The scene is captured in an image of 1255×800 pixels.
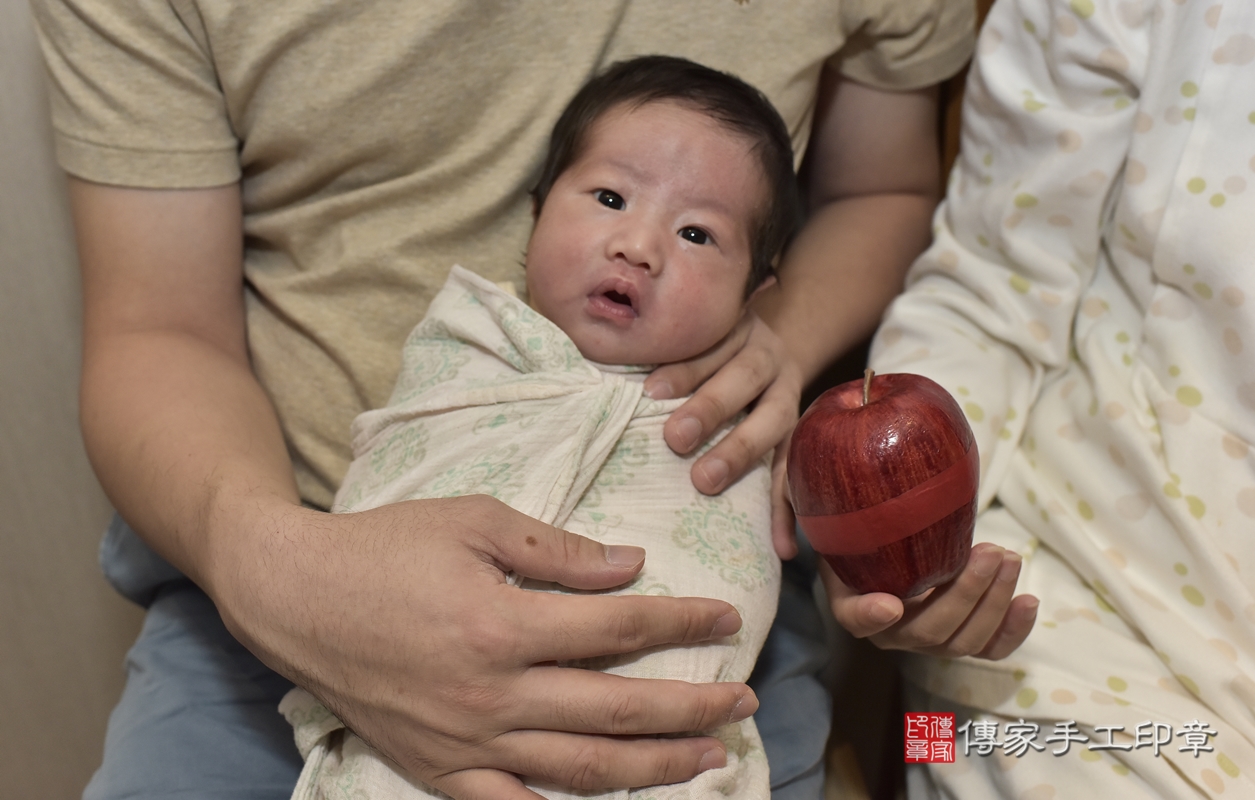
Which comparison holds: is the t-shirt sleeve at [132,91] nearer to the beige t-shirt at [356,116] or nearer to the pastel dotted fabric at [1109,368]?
the beige t-shirt at [356,116]

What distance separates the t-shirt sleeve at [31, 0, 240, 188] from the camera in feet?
2.94

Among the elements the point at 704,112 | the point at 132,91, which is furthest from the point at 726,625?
the point at 132,91

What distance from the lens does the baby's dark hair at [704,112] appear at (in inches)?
37.7

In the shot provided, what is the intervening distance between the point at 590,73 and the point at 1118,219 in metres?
0.58

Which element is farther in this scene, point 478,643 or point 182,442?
point 182,442

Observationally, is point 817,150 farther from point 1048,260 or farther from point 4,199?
point 4,199

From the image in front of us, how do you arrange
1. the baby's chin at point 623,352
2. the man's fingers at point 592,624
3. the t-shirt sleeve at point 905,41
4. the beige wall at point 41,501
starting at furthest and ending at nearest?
the beige wall at point 41,501 → the t-shirt sleeve at point 905,41 → the baby's chin at point 623,352 → the man's fingers at point 592,624

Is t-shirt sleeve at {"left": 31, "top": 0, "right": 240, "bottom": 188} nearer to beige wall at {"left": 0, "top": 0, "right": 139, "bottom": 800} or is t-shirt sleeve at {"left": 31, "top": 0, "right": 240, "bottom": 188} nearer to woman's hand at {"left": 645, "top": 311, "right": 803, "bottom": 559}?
beige wall at {"left": 0, "top": 0, "right": 139, "bottom": 800}

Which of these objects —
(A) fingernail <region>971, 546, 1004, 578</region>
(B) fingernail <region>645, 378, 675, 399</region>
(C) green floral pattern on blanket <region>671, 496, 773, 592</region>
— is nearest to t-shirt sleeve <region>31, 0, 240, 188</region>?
(B) fingernail <region>645, 378, 675, 399</region>

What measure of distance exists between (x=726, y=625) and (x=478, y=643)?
0.67 ft

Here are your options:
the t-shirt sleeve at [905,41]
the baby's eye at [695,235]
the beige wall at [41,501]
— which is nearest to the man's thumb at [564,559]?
the baby's eye at [695,235]

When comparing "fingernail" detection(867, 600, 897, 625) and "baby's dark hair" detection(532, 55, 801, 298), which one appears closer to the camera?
"fingernail" detection(867, 600, 897, 625)

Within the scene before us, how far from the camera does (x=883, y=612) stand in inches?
30.1

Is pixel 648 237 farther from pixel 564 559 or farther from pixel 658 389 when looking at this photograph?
pixel 564 559
